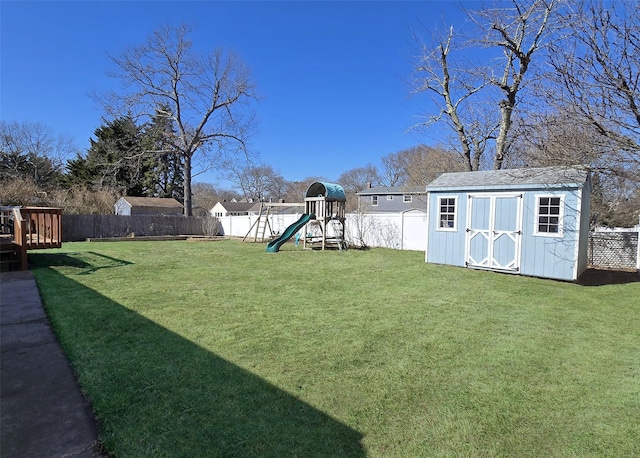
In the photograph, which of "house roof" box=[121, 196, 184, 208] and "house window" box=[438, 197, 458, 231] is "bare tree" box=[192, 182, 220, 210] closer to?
"house roof" box=[121, 196, 184, 208]

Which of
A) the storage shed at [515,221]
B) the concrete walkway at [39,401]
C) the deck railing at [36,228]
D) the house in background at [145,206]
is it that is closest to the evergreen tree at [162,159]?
the house in background at [145,206]

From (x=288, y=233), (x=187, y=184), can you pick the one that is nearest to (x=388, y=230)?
(x=288, y=233)

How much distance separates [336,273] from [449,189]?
13.9ft

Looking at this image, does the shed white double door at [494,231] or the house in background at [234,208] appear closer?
the shed white double door at [494,231]

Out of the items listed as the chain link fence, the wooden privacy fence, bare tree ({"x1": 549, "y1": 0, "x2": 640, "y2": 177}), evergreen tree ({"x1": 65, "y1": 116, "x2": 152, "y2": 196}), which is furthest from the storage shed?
evergreen tree ({"x1": 65, "y1": 116, "x2": 152, "y2": 196})

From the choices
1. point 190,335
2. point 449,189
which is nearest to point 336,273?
point 449,189

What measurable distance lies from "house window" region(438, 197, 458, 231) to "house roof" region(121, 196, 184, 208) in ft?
89.6

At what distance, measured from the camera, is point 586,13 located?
541 centimetres

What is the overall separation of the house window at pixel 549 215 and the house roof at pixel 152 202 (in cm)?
2987

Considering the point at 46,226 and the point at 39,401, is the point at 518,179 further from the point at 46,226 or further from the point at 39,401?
the point at 46,226

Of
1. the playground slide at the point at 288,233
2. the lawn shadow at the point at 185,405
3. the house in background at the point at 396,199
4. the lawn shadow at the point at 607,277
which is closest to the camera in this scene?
the lawn shadow at the point at 185,405

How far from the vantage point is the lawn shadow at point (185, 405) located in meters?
2.08

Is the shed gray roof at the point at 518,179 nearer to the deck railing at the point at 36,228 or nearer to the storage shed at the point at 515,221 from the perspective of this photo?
the storage shed at the point at 515,221

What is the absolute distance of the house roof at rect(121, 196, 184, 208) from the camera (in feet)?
97.3
